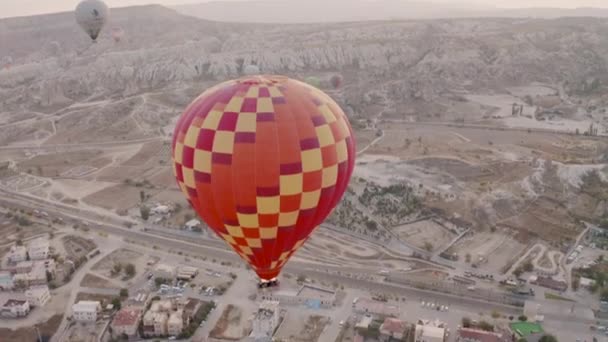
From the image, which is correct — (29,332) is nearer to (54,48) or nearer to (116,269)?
(116,269)

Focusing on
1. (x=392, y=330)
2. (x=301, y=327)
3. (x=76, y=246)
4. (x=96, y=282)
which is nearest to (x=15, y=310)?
(x=96, y=282)

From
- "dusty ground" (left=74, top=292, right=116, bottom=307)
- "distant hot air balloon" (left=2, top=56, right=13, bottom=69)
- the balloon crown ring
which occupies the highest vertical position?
the balloon crown ring

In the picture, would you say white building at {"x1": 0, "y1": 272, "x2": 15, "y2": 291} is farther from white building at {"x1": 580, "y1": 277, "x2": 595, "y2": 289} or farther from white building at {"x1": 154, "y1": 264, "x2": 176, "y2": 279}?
white building at {"x1": 580, "y1": 277, "x2": 595, "y2": 289}

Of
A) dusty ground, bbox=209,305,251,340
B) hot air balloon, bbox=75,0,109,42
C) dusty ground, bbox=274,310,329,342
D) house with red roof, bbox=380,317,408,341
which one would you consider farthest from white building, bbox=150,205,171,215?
house with red roof, bbox=380,317,408,341

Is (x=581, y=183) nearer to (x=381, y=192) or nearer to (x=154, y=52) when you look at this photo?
(x=381, y=192)

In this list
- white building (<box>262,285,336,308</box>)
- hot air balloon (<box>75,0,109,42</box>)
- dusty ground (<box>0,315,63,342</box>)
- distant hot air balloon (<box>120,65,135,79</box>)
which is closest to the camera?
dusty ground (<box>0,315,63,342</box>)
